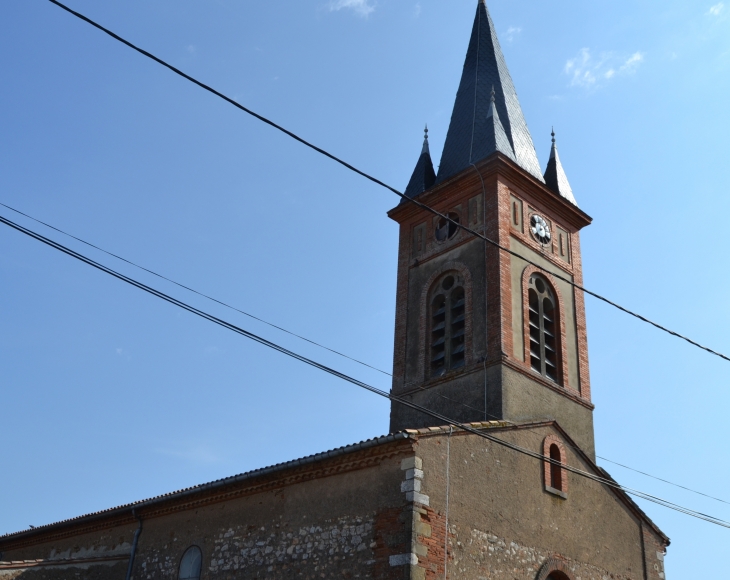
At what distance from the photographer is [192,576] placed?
1758 centimetres

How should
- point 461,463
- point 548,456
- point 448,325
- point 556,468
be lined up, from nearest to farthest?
point 461,463
point 548,456
point 556,468
point 448,325

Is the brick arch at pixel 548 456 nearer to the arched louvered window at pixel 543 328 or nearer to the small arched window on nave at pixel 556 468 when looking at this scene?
the small arched window on nave at pixel 556 468

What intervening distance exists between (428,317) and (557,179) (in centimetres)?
609

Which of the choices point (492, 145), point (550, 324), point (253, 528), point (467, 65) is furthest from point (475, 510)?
point (467, 65)

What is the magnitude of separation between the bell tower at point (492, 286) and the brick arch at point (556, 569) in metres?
3.22

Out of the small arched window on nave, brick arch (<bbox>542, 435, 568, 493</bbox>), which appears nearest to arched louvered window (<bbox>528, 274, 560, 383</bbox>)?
brick arch (<bbox>542, 435, 568, 493</bbox>)

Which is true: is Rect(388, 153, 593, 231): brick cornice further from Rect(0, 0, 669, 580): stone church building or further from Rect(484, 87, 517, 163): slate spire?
Rect(484, 87, 517, 163): slate spire

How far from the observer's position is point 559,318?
72.5ft

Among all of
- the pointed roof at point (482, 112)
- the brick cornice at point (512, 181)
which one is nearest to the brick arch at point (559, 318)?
the brick cornice at point (512, 181)

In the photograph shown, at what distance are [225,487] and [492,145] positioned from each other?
11.8m

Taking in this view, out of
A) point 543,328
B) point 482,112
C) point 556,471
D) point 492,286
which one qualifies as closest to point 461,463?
point 556,471

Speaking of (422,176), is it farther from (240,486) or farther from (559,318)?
(240,486)

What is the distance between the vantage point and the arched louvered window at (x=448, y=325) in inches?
827

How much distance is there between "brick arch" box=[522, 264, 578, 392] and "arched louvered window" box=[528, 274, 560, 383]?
0.35 ft
